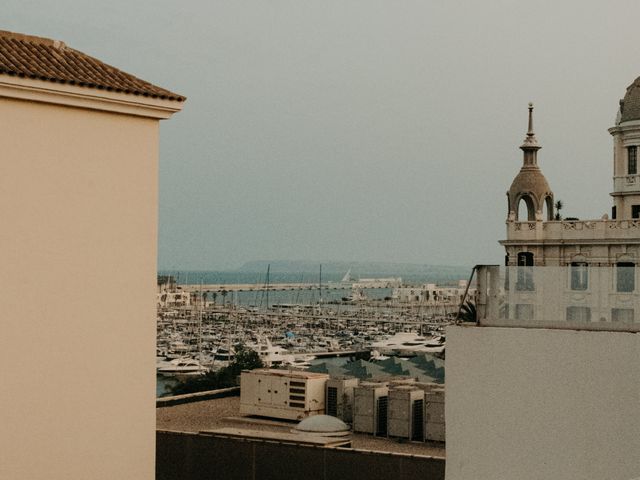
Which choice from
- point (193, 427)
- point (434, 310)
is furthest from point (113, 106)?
point (434, 310)

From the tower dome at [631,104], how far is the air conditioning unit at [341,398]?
28766mm

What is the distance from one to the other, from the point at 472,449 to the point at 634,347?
1.34 m

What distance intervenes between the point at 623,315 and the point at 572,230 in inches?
1695

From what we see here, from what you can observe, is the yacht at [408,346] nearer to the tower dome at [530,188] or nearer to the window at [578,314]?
the tower dome at [530,188]

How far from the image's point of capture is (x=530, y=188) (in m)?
50.4

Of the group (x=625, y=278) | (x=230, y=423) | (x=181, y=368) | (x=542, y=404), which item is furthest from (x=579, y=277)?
(x=181, y=368)

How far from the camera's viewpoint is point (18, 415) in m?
Answer: 11.1

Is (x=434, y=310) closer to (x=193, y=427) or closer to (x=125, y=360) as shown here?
(x=193, y=427)

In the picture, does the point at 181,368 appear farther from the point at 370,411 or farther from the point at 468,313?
the point at 468,313

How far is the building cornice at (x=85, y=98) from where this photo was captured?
11.0 metres

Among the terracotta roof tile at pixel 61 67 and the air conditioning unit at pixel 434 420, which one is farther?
the air conditioning unit at pixel 434 420

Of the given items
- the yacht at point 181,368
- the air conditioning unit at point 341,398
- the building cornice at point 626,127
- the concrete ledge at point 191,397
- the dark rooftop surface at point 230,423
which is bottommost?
the yacht at point 181,368

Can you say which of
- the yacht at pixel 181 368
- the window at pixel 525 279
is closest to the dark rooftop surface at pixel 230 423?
the window at pixel 525 279

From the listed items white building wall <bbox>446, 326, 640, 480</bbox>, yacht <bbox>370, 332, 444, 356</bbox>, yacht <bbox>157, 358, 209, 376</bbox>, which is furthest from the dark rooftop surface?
yacht <bbox>370, 332, 444, 356</bbox>
